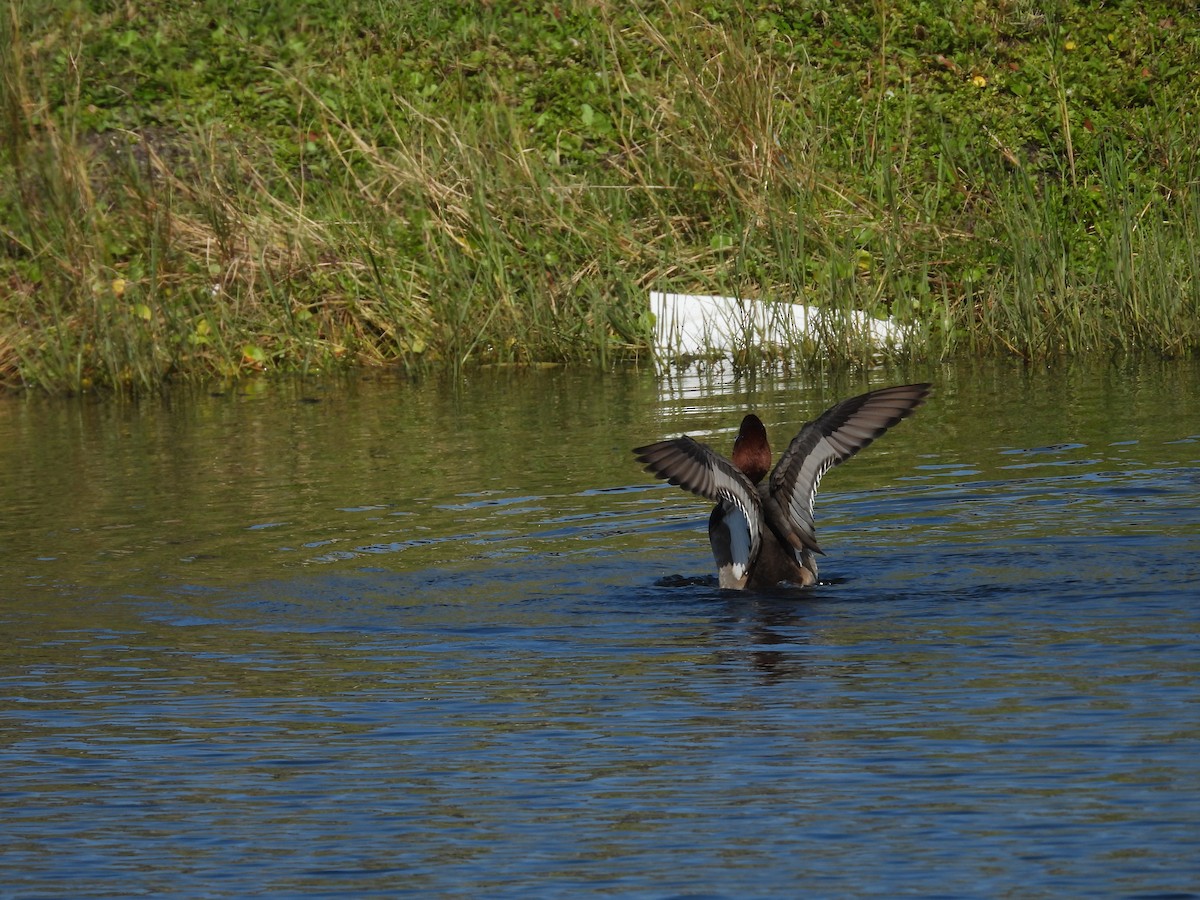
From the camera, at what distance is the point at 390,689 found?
19.8 feet

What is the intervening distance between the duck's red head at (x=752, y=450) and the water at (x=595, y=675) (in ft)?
1.63

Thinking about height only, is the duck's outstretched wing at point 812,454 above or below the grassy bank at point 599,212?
below

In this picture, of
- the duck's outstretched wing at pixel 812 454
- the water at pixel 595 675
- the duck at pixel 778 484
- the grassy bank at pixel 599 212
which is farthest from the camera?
the grassy bank at pixel 599 212

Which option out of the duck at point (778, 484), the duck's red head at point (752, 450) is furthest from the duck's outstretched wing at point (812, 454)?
→ the duck's red head at point (752, 450)

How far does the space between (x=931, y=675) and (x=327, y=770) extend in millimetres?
1868

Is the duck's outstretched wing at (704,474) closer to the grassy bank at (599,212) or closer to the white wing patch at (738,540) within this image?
the white wing patch at (738,540)

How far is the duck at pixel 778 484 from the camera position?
7.00 m

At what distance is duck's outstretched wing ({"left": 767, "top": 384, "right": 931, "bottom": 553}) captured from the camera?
7254 millimetres

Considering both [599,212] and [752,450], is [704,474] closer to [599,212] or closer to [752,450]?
[752,450]

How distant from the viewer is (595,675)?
6148mm

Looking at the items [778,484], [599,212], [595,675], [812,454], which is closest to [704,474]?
[778,484]

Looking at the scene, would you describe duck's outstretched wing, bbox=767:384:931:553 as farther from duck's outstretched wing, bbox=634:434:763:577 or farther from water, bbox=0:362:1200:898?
water, bbox=0:362:1200:898

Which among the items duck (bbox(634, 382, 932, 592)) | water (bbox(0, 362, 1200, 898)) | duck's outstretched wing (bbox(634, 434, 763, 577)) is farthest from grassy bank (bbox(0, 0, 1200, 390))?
duck's outstretched wing (bbox(634, 434, 763, 577))

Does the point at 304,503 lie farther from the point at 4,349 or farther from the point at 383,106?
the point at 383,106
